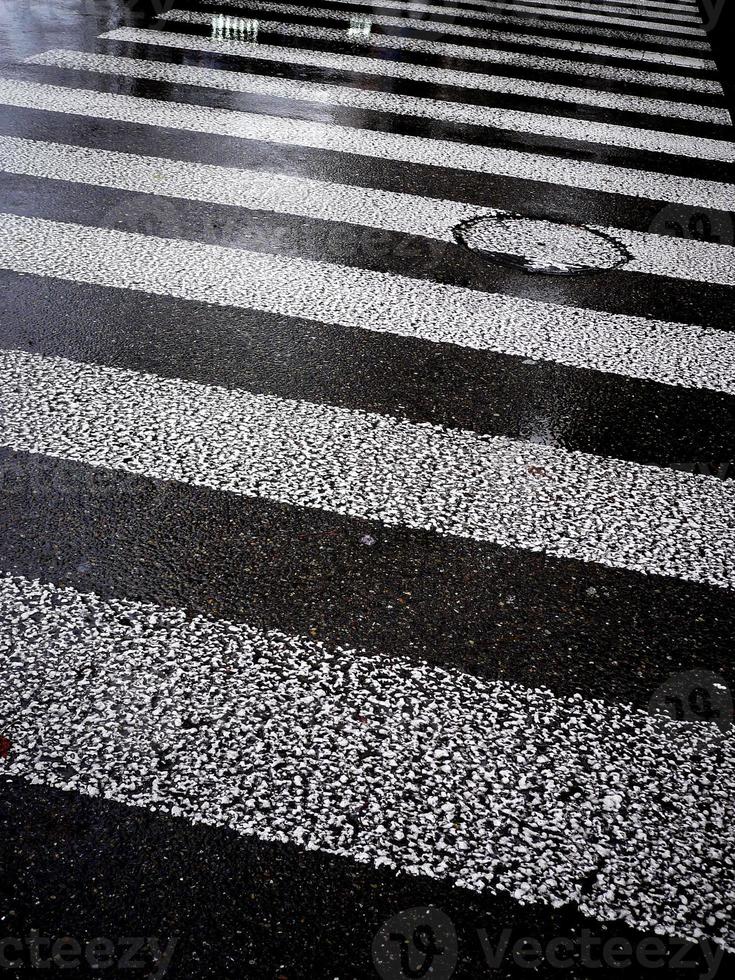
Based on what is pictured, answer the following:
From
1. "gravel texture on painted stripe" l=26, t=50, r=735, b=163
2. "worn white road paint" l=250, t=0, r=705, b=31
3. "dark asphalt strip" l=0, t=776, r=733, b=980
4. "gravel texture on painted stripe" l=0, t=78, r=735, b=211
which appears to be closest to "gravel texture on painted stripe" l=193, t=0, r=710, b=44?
"worn white road paint" l=250, t=0, r=705, b=31

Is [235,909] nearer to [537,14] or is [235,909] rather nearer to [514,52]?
[514,52]

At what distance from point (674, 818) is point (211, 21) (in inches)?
314

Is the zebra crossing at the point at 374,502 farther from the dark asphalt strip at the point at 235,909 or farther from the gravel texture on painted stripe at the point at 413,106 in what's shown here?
the gravel texture on painted stripe at the point at 413,106

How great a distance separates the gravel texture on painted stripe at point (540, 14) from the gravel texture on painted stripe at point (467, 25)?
1.2 inches

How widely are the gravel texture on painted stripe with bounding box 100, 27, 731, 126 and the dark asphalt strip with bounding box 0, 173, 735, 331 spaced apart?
3.09m

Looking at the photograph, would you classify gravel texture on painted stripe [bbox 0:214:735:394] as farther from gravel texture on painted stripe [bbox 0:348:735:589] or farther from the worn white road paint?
the worn white road paint

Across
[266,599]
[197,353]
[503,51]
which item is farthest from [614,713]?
[503,51]

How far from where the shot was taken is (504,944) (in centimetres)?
172

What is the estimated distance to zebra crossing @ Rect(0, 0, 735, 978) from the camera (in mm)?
1915

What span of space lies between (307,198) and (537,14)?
6401mm

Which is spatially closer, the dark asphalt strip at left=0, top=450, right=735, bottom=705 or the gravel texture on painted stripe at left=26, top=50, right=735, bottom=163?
the dark asphalt strip at left=0, top=450, right=735, bottom=705

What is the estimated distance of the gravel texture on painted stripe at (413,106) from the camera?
6.17 m

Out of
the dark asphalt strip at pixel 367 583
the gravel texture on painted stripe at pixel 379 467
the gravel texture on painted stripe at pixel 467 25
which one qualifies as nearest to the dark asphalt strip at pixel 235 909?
the dark asphalt strip at pixel 367 583

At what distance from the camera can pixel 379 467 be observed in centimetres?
295
